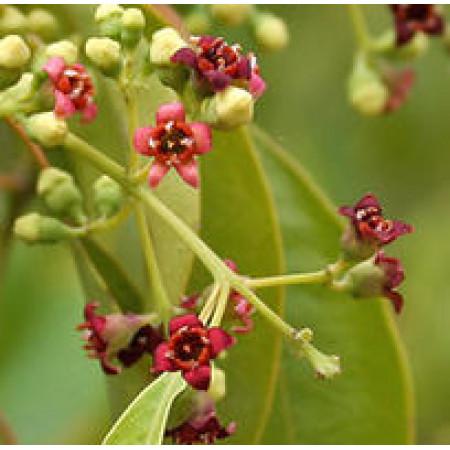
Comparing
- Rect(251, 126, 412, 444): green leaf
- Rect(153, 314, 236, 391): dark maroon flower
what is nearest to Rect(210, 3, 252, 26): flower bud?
Rect(251, 126, 412, 444): green leaf

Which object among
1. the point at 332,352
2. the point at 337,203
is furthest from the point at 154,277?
the point at 337,203

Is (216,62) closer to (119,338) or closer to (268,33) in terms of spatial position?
(119,338)

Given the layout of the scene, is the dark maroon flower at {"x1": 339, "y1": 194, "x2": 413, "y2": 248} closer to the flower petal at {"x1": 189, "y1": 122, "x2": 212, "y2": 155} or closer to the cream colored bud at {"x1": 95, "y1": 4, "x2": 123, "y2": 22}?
the flower petal at {"x1": 189, "y1": 122, "x2": 212, "y2": 155}

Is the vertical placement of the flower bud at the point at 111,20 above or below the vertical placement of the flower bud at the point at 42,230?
above

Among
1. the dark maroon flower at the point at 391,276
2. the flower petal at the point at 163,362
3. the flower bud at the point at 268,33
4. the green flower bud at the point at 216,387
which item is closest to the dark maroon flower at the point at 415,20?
the flower bud at the point at 268,33

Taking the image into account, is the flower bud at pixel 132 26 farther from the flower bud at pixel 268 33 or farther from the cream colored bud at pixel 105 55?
the flower bud at pixel 268 33

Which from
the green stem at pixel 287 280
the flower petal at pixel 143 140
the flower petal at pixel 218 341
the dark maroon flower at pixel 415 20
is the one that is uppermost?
the flower petal at pixel 143 140

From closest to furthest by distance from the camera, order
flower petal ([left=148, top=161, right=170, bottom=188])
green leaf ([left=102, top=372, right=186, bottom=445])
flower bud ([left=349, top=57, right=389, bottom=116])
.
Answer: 1. green leaf ([left=102, top=372, right=186, bottom=445])
2. flower petal ([left=148, top=161, right=170, bottom=188])
3. flower bud ([left=349, top=57, right=389, bottom=116])
